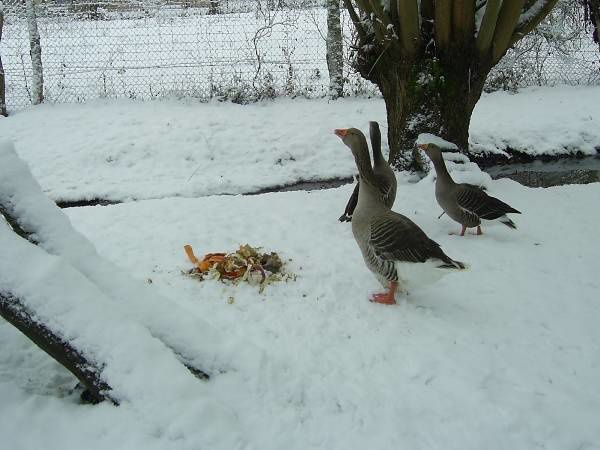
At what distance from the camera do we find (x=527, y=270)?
430 centimetres

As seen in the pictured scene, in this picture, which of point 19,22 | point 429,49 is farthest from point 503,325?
point 19,22

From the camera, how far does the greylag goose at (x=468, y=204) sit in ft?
15.5

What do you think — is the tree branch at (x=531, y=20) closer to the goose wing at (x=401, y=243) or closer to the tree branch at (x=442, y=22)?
the tree branch at (x=442, y=22)

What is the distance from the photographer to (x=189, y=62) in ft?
36.0

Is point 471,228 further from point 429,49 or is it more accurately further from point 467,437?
point 467,437

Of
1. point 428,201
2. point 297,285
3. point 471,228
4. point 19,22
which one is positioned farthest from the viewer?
point 19,22

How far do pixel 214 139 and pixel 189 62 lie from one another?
338 centimetres

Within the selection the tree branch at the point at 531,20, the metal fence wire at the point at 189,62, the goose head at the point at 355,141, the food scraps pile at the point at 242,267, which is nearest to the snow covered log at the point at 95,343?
the food scraps pile at the point at 242,267

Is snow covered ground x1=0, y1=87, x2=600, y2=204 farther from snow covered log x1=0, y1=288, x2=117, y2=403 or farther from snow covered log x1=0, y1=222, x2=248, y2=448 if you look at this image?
snow covered log x1=0, y1=288, x2=117, y2=403

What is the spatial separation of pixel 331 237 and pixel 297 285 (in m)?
1.07

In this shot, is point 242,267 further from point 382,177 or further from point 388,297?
point 382,177

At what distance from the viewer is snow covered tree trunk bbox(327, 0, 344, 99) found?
→ 1029 centimetres

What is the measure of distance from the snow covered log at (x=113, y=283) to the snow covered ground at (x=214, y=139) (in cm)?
419

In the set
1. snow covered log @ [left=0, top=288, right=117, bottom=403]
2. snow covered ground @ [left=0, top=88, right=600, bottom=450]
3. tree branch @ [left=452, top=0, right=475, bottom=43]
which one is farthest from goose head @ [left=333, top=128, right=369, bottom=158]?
snow covered log @ [left=0, top=288, right=117, bottom=403]
